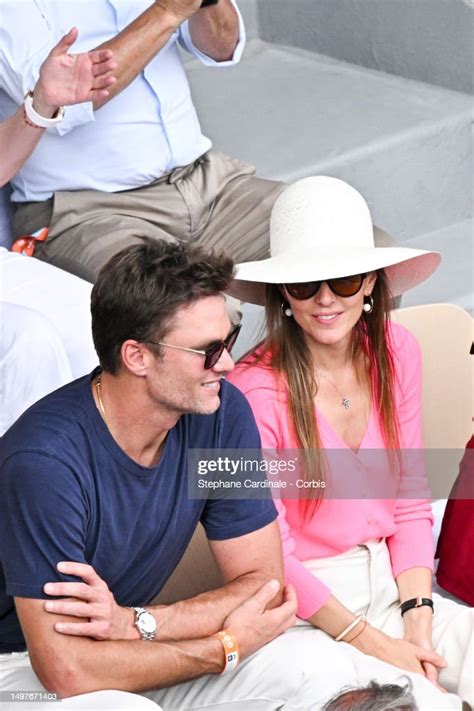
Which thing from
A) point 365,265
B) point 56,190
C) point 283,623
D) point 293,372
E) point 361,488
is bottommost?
point 283,623

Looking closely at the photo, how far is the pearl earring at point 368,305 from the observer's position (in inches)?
96.3

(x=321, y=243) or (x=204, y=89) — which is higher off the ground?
(x=204, y=89)

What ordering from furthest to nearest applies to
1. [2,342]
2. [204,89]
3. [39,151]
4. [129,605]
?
[204,89] → [39,151] → [2,342] → [129,605]

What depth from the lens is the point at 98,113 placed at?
333 centimetres

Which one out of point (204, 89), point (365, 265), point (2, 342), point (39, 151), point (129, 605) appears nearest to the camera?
point (129, 605)

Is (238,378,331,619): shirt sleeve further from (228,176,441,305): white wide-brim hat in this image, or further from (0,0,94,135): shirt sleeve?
(0,0,94,135): shirt sleeve

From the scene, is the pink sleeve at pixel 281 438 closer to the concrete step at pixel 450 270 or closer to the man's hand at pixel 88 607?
the man's hand at pixel 88 607

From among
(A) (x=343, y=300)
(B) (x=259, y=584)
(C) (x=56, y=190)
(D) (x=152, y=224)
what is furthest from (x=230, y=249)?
(B) (x=259, y=584)

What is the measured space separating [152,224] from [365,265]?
1.09 meters

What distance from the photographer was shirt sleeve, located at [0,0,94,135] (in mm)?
3195

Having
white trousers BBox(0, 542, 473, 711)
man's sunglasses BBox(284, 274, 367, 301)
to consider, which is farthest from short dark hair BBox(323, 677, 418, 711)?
man's sunglasses BBox(284, 274, 367, 301)

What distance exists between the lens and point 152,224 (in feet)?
11.0

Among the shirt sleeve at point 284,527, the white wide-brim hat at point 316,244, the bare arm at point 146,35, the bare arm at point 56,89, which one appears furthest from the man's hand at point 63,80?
the shirt sleeve at point 284,527

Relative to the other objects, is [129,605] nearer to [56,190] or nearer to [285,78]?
[56,190]
